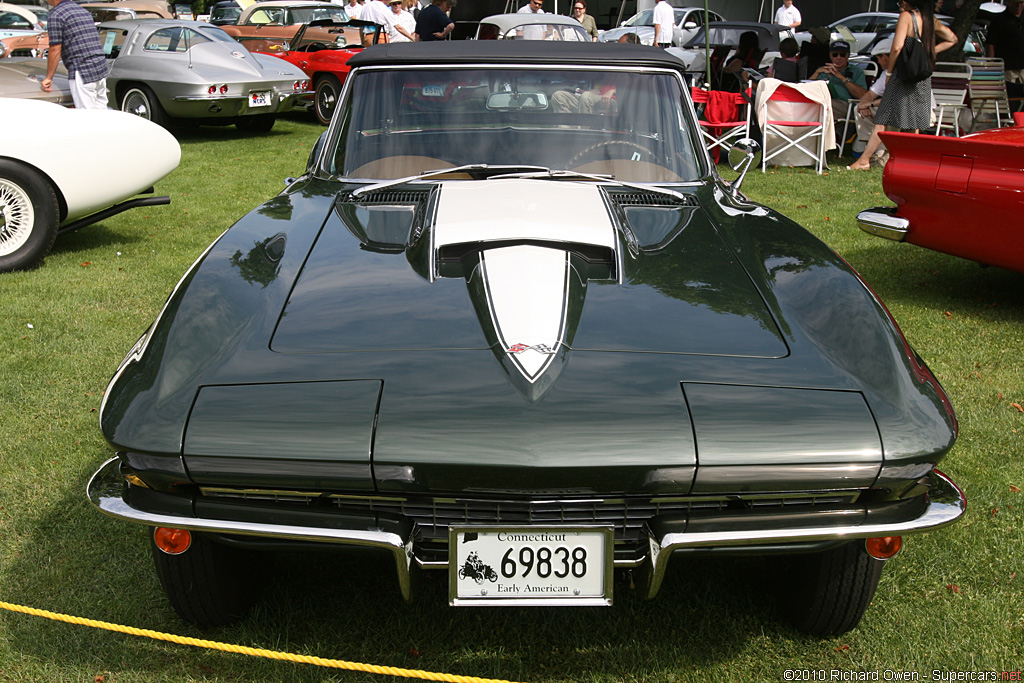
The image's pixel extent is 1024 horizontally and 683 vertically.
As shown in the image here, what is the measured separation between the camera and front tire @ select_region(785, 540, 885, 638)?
7.16ft

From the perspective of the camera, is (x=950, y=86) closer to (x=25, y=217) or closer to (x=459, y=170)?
(x=459, y=170)

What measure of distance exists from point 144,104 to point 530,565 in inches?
427

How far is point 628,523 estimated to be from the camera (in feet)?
6.23

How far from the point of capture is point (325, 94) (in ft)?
41.6

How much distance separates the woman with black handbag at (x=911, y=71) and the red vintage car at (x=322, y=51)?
21.8ft

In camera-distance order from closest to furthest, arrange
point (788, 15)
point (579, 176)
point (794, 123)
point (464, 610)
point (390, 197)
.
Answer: point (464, 610) → point (390, 197) → point (579, 176) → point (794, 123) → point (788, 15)

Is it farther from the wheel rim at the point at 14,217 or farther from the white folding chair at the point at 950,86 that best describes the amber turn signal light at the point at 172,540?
the white folding chair at the point at 950,86

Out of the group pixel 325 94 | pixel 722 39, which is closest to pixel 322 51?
pixel 325 94

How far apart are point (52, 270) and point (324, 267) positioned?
13.4 ft

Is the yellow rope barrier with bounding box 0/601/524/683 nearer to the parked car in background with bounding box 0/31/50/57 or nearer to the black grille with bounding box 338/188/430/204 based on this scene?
the black grille with bounding box 338/188/430/204

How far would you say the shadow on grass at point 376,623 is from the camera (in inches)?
89.4

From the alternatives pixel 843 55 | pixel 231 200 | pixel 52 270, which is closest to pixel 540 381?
pixel 52 270

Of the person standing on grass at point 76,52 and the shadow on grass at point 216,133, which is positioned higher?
the person standing on grass at point 76,52

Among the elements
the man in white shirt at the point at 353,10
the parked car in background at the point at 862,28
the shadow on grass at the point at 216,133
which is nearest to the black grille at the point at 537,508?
the shadow on grass at the point at 216,133
